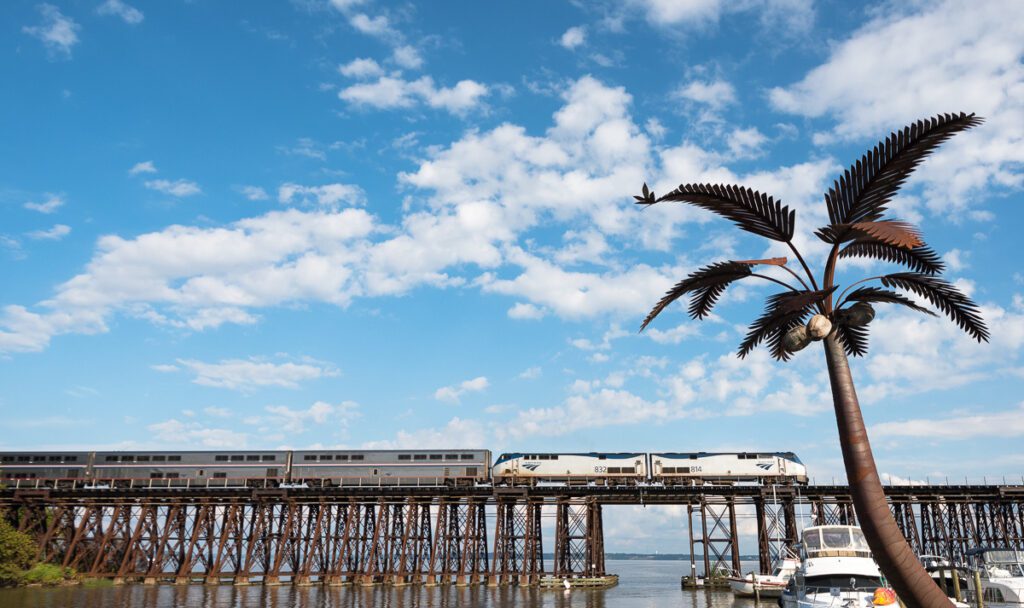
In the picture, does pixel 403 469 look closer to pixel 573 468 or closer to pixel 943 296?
pixel 573 468

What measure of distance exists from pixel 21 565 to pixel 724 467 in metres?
55.9

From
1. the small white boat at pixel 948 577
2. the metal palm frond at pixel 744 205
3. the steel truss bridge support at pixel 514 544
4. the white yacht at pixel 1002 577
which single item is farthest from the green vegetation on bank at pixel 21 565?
the metal palm frond at pixel 744 205

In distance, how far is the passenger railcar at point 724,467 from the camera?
62.1m

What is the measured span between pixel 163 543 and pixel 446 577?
2276 cm

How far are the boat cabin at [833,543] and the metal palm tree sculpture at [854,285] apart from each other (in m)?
20.2

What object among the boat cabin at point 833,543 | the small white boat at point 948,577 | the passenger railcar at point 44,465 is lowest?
the small white boat at point 948,577

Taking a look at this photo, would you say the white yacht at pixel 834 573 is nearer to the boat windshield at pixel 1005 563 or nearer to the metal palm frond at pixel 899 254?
the boat windshield at pixel 1005 563

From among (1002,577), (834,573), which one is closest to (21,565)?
(834,573)

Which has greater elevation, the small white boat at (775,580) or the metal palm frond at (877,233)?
the metal palm frond at (877,233)

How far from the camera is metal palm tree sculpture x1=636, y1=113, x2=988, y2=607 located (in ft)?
23.2

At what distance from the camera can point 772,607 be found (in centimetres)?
4362

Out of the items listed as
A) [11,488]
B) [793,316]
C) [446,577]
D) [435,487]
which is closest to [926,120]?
[793,316]

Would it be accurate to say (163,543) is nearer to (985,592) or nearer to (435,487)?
(435,487)

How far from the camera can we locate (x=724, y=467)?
206 feet
